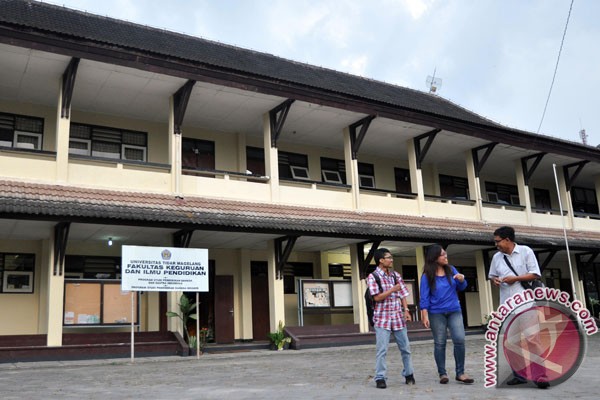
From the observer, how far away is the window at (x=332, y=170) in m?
21.0

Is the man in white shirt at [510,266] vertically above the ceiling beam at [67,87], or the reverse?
the ceiling beam at [67,87]

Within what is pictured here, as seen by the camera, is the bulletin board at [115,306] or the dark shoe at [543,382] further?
the bulletin board at [115,306]

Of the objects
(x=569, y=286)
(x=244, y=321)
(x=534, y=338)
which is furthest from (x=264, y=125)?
(x=569, y=286)

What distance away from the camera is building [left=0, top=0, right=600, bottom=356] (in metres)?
14.0

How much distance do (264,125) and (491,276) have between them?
11891 mm

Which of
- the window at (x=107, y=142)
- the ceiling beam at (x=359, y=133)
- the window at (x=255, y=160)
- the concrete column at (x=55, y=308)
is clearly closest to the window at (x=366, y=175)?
the ceiling beam at (x=359, y=133)

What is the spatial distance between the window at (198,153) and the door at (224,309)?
11.4 feet

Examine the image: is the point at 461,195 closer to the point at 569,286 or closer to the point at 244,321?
the point at 569,286

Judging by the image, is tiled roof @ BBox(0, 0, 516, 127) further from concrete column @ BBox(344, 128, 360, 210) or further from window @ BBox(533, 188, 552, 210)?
window @ BBox(533, 188, 552, 210)

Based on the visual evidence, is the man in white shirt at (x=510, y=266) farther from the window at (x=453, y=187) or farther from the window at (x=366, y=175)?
the window at (x=453, y=187)

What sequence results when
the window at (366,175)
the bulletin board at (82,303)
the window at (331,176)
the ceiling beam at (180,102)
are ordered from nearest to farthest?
the bulletin board at (82,303) → the ceiling beam at (180,102) → the window at (331,176) → the window at (366,175)

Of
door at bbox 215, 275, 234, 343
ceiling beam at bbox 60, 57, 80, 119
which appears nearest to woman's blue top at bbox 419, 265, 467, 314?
ceiling beam at bbox 60, 57, 80, 119

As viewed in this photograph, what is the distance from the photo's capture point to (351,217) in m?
17.8

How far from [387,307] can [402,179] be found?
16.2 metres
